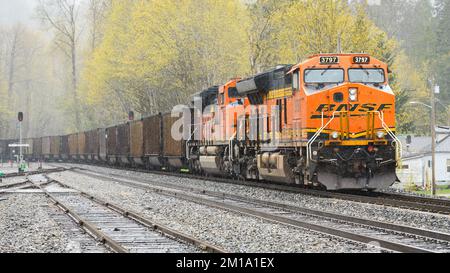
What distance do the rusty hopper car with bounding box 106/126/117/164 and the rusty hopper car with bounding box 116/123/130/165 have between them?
1.12 m

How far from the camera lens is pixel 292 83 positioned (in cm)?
1942

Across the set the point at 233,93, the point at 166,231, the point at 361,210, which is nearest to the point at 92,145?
the point at 233,93

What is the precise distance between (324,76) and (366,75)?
1112mm

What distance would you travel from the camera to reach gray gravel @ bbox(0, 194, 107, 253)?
34.7ft

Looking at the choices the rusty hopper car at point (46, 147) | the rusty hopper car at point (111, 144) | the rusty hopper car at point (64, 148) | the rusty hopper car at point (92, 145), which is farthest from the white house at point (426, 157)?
the rusty hopper car at point (46, 147)

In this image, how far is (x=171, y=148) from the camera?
114 feet

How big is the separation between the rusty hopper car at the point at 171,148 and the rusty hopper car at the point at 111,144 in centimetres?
1310

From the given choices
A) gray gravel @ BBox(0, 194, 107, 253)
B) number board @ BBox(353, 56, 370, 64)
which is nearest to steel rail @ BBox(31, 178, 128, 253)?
gray gravel @ BBox(0, 194, 107, 253)

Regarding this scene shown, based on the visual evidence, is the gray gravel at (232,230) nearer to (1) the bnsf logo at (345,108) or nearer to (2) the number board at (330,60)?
(1) the bnsf logo at (345,108)

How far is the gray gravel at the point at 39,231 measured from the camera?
34.7 ft

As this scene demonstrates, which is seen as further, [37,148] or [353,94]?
[37,148]

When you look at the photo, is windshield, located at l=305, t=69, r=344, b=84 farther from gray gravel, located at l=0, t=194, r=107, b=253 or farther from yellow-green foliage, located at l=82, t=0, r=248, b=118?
yellow-green foliage, located at l=82, t=0, r=248, b=118

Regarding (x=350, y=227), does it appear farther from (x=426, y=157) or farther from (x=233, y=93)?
(x=426, y=157)

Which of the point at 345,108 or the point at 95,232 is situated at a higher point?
the point at 345,108
